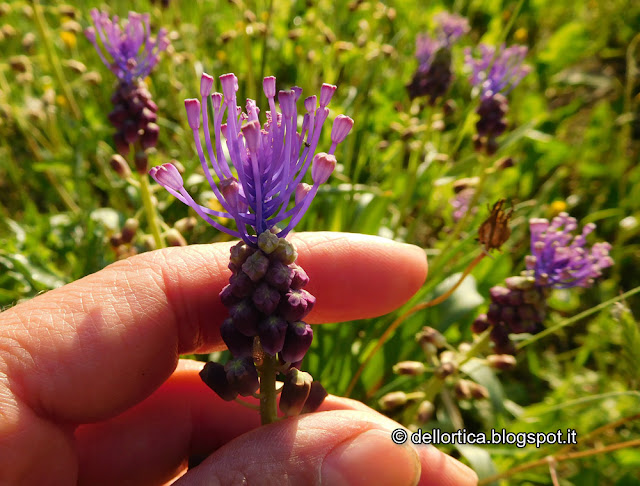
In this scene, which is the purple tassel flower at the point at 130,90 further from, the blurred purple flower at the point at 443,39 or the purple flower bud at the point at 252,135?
the blurred purple flower at the point at 443,39

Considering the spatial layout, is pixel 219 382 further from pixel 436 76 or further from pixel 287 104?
pixel 436 76

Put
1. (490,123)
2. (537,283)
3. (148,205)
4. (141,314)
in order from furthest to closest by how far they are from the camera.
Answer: (490,123) < (148,205) < (537,283) < (141,314)

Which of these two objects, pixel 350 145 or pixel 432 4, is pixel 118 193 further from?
pixel 432 4

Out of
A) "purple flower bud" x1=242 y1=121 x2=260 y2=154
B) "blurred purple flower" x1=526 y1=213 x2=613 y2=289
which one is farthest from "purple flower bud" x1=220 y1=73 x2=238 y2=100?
"blurred purple flower" x1=526 y1=213 x2=613 y2=289

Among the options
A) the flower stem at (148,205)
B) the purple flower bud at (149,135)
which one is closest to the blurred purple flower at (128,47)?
the purple flower bud at (149,135)

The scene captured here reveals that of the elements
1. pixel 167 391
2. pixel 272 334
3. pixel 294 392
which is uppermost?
pixel 272 334

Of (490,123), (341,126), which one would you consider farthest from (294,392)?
(490,123)
